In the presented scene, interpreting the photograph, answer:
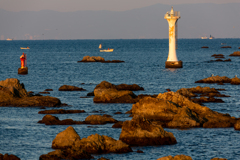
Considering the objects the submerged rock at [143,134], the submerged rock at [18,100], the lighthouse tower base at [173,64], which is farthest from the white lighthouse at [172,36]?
the submerged rock at [143,134]

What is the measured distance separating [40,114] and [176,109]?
1252 centimetres

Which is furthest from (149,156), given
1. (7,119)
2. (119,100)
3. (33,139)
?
(119,100)

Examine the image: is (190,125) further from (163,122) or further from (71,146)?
(71,146)

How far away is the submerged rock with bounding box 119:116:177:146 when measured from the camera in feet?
94.7

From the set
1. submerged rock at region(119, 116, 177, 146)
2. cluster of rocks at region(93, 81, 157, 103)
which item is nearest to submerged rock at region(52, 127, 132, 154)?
submerged rock at region(119, 116, 177, 146)

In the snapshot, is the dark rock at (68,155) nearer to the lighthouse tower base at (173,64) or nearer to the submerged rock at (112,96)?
the submerged rock at (112,96)

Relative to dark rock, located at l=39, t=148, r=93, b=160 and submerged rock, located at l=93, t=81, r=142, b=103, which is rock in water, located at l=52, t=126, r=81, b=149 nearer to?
dark rock, located at l=39, t=148, r=93, b=160

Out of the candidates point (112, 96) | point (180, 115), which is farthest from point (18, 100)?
point (180, 115)

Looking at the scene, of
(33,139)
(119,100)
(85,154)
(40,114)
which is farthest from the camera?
(119,100)

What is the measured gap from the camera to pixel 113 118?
125ft

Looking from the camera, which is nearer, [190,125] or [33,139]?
[33,139]

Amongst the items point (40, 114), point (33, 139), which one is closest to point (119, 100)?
point (40, 114)

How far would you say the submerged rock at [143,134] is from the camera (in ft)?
94.7

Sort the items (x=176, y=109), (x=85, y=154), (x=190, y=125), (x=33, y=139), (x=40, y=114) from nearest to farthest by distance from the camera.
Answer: (x=85, y=154)
(x=33, y=139)
(x=190, y=125)
(x=176, y=109)
(x=40, y=114)
